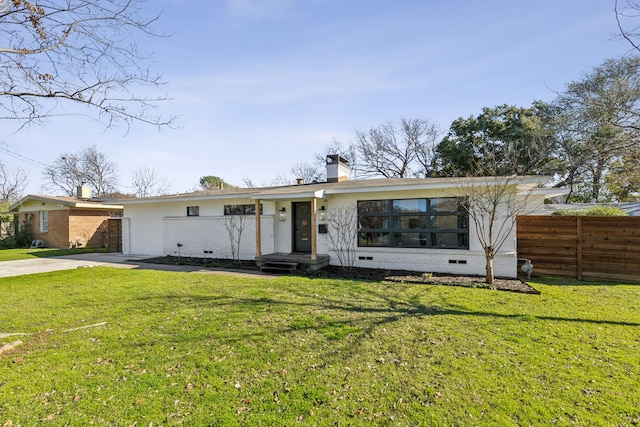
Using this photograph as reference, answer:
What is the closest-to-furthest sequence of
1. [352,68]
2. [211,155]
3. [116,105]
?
[116,105]
[352,68]
[211,155]

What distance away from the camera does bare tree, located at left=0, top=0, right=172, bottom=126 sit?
13.3 feet

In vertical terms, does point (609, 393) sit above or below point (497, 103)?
below

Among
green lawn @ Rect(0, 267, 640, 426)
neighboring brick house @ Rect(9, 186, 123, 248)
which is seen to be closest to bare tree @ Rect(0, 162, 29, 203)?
neighboring brick house @ Rect(9, 186, 123, 248)

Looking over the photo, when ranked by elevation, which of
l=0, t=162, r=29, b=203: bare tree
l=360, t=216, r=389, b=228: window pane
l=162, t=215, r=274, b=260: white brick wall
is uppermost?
l=0, t=162, r=29, b=203: bare tree

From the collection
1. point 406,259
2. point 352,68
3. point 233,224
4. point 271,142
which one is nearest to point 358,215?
point 406,259

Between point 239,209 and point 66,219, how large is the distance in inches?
485

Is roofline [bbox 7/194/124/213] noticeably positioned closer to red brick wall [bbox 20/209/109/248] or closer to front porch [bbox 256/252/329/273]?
red brick wall [bbox 20/209/109/248]

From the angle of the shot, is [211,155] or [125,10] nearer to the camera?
[125,10]

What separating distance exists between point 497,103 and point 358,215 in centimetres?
1796

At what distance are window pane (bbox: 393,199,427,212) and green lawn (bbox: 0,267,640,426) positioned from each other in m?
3.41

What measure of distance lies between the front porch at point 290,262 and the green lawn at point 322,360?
9.86 feet

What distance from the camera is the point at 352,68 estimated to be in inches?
461

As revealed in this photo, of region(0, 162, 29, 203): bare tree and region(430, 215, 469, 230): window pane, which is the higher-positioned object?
region(0, 162, 29, 203): bare tree

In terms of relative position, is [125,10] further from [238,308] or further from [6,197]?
[6,197]
